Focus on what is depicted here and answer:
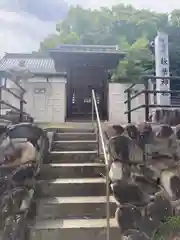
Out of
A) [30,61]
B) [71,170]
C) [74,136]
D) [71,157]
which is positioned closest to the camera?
[71,170]

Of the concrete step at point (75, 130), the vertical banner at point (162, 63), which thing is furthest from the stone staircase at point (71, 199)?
the vertical banner at point (162, 63)

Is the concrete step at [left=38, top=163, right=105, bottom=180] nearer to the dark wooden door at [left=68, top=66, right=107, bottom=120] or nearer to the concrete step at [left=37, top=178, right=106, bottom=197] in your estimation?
the concrete step at [left=37, top=178, right=106, bottom=197]

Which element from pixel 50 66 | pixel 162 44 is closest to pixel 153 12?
pixel 50 66

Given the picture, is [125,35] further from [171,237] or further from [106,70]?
[171,237]

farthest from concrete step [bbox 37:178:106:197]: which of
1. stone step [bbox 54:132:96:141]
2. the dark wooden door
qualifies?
the dark wooden door

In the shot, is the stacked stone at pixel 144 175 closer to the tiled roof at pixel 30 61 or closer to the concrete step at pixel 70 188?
the concrete step at pixel 70 188

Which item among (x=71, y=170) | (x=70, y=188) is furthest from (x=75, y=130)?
(x=70, y=188)

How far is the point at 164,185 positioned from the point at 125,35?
17504 millimetres

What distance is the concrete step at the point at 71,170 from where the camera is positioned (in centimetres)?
386

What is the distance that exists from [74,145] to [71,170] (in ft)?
3.09

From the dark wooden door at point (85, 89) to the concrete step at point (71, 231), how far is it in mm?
6414

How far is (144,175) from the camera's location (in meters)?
3.35

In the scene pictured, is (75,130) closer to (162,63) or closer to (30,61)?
(162,63)

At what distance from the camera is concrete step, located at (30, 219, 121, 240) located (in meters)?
2.86
